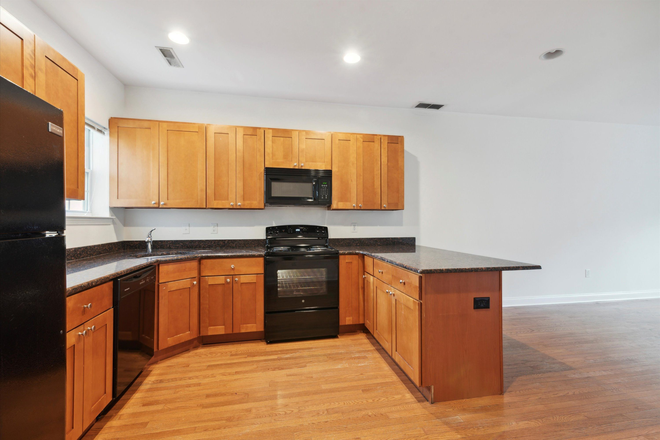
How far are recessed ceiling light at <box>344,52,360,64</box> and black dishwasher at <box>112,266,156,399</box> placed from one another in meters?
2.50

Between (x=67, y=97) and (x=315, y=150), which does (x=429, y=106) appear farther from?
(x=67, y=97)

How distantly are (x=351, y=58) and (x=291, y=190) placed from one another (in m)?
1.43

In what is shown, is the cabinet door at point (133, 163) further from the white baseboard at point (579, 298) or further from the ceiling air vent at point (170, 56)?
the white baseboard at point (579, 298)

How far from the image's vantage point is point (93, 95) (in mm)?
2768

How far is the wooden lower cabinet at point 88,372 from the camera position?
1485 mm

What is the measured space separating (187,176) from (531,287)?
4.81m

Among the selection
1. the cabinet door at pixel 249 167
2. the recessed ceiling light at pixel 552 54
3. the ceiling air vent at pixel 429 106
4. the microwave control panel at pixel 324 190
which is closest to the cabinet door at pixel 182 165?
the cabinet door at pixel 249 167

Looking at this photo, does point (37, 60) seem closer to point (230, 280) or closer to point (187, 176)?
point (187, 176)

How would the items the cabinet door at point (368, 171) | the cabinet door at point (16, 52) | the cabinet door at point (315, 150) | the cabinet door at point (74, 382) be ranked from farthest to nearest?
the cabinet door at point (368, 171), the cabinet door at point (315, 150), the cabinet door at point (74, 382), the cabinet door at point (16, 52)

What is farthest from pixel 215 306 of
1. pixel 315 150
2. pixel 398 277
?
pixel 315 150

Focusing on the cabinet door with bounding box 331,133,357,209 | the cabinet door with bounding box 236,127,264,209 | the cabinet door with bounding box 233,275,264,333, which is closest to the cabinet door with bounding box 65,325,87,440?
the cabinet door with bounding box 233,275,264,333

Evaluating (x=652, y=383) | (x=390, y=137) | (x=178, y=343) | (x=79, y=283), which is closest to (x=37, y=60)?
(x=79, y=283)

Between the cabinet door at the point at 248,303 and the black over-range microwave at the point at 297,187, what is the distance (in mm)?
862

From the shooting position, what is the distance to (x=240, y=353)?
2.79m
